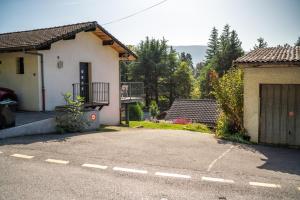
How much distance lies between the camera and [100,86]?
725 inches

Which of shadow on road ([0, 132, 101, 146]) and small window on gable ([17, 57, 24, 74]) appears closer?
shadow on road ([0, 132, 101, 146])

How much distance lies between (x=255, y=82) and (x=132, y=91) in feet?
40.4

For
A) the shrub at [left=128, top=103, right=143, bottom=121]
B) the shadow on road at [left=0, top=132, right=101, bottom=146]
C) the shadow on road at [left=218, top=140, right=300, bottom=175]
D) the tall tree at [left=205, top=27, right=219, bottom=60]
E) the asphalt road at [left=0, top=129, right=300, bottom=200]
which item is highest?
the tall tree at [left=205, top=27, right=219, bottom=60]

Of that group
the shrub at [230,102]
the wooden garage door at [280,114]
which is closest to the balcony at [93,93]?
the shrub at [230,102]

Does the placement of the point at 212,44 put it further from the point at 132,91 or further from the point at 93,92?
the point at 93,92

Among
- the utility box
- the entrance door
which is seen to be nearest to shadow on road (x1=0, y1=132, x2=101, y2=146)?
the utility box

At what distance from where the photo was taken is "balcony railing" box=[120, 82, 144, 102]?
2208 cm

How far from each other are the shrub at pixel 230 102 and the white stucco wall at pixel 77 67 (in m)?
7.65

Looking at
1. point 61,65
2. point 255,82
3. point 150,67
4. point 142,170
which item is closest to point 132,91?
point 61,65

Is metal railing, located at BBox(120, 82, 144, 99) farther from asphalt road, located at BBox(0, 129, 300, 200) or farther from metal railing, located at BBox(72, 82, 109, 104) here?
asphalt road, located at BBox(0, 129, 300, 200)

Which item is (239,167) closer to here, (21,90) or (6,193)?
(6,193)

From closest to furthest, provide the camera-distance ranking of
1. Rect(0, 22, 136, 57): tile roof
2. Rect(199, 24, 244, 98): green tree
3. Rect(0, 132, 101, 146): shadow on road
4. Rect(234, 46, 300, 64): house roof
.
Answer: Rect(0, 132, 101, 146): shadow on road
Rect(234, 46, 300, 64): house roof
Rect(0, 22, 136, 57): tile roof
Rect(199, 24, 244, 98): green tree

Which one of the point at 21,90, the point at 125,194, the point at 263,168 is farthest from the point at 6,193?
the point at 21,90

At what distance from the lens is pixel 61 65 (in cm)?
1580
